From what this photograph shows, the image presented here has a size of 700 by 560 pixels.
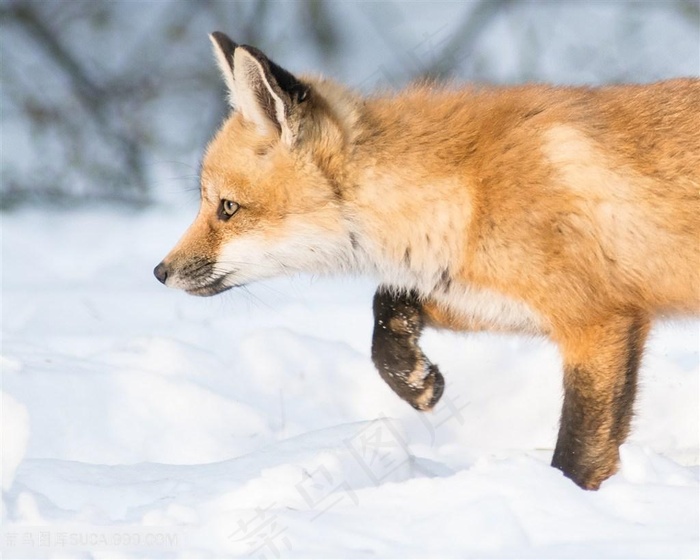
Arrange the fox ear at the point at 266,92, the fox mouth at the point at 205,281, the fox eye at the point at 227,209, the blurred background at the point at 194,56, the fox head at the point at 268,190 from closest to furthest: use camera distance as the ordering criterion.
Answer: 1. the fox ear at the point at 266,92
2. the fox head at the point at 268,190
3. the fox eye at the point at 227,209
4. the fox mouth at the point at 205,281
5. the blurred background at the point at 194,56

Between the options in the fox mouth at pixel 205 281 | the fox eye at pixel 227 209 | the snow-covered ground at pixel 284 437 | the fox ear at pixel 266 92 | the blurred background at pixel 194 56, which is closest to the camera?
the snow-covered ground at pixel 284 437

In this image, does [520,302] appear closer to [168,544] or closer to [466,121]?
[466,121]

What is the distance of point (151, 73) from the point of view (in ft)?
33.3

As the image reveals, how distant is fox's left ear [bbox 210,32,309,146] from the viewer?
3576 mm

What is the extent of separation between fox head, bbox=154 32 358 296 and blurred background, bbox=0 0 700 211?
5455 mm

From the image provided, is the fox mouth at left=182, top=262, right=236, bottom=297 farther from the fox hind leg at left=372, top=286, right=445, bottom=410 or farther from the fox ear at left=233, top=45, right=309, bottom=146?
the fox hind leg at left=372, top=286, right=445, bottom=410

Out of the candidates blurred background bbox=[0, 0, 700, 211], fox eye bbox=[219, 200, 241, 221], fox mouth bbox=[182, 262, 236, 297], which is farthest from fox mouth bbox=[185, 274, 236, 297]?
blurred background bbox=[0, 0, 700, 211]

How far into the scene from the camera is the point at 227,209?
12.9 ft

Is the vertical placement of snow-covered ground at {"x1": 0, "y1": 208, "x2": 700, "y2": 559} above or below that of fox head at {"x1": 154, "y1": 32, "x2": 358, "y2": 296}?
below

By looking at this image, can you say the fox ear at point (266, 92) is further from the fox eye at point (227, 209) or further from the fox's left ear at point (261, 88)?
the fox eye at point (227, 209)

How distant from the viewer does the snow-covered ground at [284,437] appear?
2.68 metres

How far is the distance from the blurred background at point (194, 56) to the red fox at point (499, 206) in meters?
5.57

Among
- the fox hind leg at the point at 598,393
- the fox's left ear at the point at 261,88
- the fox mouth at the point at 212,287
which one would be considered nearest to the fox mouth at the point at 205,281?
the fox mouth at the point at 212,287

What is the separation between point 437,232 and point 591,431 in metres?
0.87
